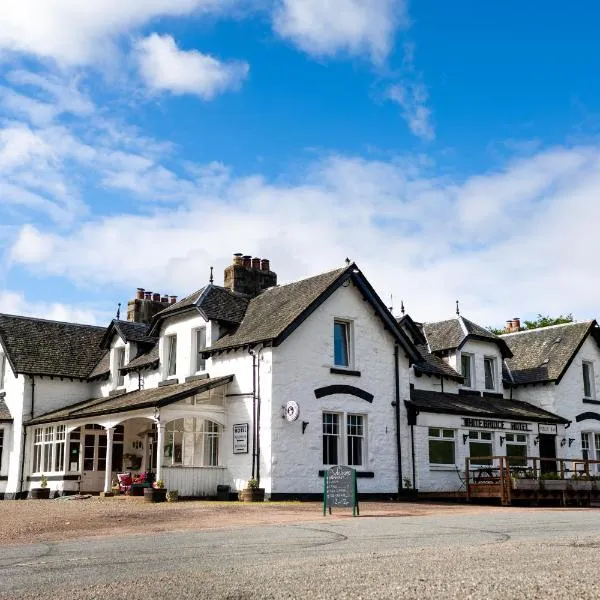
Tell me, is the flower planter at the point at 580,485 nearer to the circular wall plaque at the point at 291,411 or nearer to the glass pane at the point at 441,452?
the glass pane at the point at 441,452

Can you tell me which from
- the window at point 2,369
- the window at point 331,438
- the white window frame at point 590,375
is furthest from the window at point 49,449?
the white window frame at point 590,375

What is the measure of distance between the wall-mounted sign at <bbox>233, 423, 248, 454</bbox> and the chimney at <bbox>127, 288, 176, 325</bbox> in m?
11.8

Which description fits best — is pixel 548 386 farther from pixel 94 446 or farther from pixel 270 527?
pixel 270 527

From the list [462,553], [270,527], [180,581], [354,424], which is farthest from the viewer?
[354,424]

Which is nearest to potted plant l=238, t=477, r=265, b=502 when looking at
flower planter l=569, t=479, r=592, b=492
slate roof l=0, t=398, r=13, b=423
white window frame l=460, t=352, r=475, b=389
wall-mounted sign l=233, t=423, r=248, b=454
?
wall-mounted sign l=233, t=423, r=248, b=454

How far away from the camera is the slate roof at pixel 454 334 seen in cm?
3475

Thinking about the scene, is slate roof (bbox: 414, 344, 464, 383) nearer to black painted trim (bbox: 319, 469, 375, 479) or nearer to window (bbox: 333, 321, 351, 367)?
window (bbox: 333, 321, 351, 367)

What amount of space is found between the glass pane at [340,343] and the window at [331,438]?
1.91 m

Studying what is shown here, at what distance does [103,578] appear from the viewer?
8.83m

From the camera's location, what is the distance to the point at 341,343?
28.8 m

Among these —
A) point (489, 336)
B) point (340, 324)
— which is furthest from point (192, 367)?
point (489, 336)

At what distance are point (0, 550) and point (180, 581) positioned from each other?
5.04 m

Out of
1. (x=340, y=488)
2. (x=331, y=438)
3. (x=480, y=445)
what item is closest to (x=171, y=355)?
(x=331, y=438)

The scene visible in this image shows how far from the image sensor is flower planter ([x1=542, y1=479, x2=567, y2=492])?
26.8m
